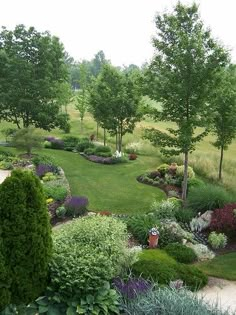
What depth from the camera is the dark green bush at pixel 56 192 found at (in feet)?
55.0

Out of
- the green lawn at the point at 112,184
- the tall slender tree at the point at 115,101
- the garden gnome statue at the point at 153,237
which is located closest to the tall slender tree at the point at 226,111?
the green lawn at the point at 112,184

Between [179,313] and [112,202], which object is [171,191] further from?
[179,313]

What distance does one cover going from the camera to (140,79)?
17516 mm

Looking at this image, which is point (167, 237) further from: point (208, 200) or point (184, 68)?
point (184, 68)

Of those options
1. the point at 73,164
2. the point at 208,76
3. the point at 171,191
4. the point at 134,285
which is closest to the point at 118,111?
the point at 73,164

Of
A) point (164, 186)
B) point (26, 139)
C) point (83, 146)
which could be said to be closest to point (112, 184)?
point (164, 186)

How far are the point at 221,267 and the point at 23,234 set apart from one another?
6425 mm

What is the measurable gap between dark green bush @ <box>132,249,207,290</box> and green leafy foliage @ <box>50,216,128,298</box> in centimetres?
60

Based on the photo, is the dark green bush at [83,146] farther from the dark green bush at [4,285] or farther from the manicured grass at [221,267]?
the dark green bush at [4,285]

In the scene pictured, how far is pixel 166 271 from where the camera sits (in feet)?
32.2

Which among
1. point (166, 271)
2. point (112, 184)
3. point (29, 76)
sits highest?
point (29, 76)

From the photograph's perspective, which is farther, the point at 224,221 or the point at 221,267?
the point at 224,221

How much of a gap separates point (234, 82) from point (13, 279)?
51.3 ft

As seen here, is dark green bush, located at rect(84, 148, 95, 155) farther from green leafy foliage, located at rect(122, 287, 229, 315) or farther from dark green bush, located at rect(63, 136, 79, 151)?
green leafy foliage, located at rect(122, 287, 229, 315)
